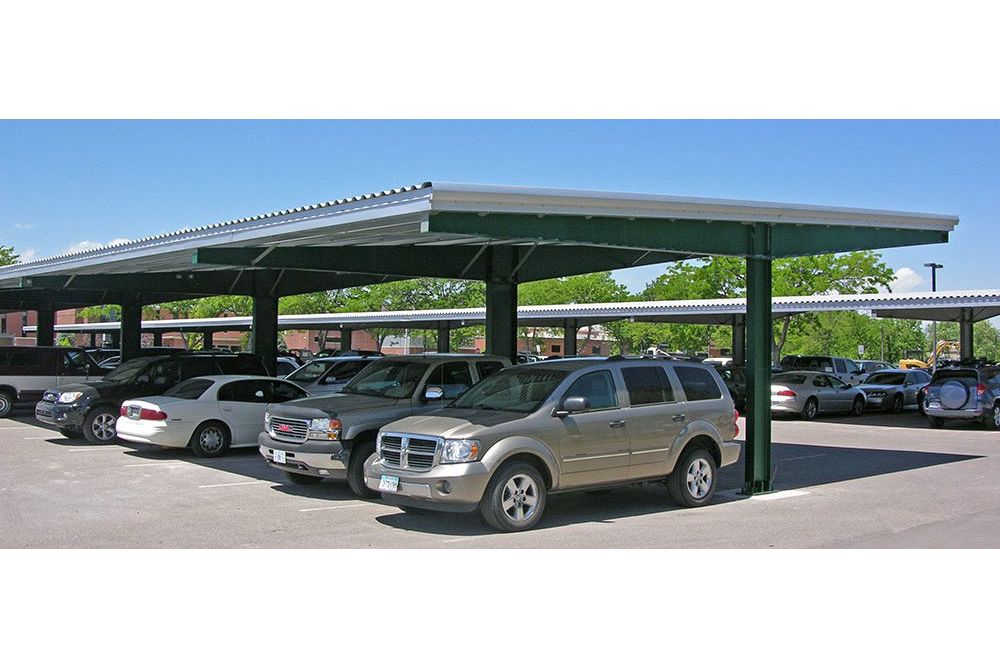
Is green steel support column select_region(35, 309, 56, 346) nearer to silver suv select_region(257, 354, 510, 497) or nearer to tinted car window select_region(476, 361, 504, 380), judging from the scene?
silver suv select_region(257, 354, 510, 497)

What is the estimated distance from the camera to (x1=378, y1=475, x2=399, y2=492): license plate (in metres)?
9.89

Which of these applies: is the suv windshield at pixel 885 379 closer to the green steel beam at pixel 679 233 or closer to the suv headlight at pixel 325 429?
the green steel beam at pixel 679 233

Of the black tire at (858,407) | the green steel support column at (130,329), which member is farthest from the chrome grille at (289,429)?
the black tire at (858,407)

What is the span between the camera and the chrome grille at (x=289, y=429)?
12273mm

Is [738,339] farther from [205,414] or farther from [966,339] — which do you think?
[205,414]

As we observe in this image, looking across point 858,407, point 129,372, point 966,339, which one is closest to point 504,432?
point 129,372

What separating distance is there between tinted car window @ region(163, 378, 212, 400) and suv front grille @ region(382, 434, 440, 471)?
282 inches

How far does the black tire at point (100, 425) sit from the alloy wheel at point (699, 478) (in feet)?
36.7

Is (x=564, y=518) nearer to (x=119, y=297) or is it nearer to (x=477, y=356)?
(x=477, y=356)

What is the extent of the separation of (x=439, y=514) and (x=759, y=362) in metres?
5.11

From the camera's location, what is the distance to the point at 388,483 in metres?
9.98

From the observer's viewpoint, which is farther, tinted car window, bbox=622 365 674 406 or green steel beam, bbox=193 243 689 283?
green steel beam, bbox=193 243 689 283

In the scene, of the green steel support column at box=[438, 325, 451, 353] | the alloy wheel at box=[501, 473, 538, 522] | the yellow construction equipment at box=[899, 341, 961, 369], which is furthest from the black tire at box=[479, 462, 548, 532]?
the green steel support column at box=[438, 325, 451, 353]

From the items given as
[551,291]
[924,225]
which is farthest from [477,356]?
[551,291]
